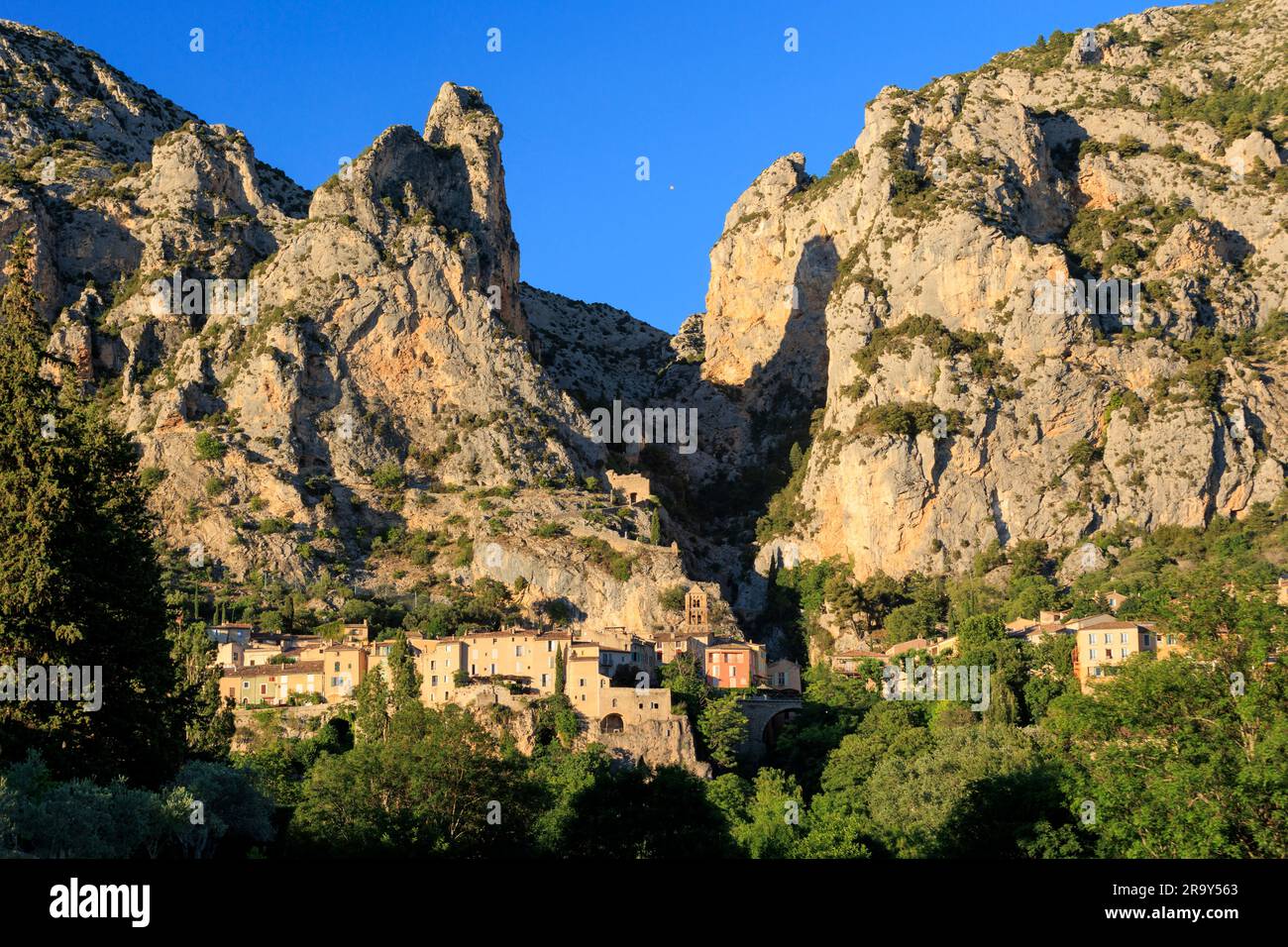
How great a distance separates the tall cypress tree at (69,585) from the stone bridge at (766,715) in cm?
4243

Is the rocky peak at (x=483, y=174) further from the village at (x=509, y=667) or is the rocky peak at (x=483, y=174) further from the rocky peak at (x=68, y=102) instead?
the village at (x=509, y=667)

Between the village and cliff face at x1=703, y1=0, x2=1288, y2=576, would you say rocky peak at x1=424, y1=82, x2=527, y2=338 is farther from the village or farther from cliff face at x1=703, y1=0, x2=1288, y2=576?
the village

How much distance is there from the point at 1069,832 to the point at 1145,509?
65609 mm

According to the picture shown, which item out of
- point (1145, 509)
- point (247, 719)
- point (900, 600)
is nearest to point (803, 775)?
point (247, 719)

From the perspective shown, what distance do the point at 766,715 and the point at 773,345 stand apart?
61.3 meters

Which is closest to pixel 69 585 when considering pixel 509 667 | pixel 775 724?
pixel 509 667

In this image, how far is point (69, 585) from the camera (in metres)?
33.7

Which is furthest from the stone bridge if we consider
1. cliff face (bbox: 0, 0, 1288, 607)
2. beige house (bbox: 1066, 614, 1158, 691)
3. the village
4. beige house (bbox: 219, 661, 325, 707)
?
beige house (bbox: 219, 661, 325, 707)

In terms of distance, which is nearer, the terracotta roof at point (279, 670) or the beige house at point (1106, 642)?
the beige house at point (1106, 642)

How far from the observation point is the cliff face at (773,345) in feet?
341

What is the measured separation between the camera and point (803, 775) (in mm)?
70750

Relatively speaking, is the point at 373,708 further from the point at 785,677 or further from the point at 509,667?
the point at 785,677

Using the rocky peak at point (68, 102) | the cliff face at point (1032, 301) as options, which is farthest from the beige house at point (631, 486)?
the rocky peak at point (68, 102)
